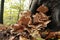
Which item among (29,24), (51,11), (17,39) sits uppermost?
(51,11)

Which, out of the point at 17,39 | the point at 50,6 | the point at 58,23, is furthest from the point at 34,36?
the point at 50,6

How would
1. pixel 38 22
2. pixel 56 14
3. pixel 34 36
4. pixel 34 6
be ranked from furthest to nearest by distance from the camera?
pixel 34 6 → pixel 56 14 → pixel 38 22 → pixel 34 36

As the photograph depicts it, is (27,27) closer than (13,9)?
Yes

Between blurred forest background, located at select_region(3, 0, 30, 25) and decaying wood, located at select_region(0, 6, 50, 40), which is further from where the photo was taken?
blurred forest background, located at select_region(3, 0, 30, 25)

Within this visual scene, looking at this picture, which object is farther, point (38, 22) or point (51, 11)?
point (51, 11)

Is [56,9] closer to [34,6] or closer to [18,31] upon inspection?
[34,6]

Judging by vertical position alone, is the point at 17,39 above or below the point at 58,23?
below

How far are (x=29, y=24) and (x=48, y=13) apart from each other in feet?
0.95

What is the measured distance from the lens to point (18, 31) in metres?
1.23

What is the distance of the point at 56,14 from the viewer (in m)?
1.38

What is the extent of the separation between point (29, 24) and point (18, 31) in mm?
116

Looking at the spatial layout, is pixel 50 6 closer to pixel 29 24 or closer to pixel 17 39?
pixel 29 24

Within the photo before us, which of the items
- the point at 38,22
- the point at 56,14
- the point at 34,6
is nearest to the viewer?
the point at 38,22

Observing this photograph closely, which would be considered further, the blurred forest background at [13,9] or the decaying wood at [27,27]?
the blurred forest background at [13,9]
